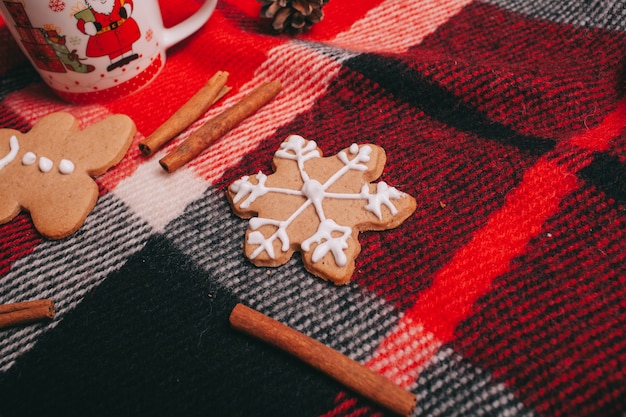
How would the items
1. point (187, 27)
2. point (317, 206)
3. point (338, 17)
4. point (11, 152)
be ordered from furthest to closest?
point (338, 17) → point (187, 27) → point (11, 152) → point (317, 206)

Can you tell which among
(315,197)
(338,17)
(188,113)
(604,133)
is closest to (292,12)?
(338,17)

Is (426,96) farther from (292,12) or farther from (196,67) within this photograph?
(196,67)

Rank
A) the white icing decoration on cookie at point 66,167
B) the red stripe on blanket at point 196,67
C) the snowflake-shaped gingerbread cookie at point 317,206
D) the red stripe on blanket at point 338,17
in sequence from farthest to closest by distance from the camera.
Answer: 1. the red stripe on blanket at point 338,17
2. the red stripe on blanket at point 196,67
3. the white icing decoration on cookie at point 66,167
4. the snowflake-shaped gingerbread cookie at point 317,206

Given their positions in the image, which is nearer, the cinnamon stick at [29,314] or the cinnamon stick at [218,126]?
the cinnamon stick at [29,314]

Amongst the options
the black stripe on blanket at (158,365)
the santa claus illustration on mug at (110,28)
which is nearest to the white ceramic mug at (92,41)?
the santa claus illustration on mug at (110,28)

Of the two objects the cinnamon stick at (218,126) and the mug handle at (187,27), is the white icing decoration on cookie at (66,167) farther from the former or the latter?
the mug handle at (187,27)

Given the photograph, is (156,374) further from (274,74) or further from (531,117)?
(531,117)

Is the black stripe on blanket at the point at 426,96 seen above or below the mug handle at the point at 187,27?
above

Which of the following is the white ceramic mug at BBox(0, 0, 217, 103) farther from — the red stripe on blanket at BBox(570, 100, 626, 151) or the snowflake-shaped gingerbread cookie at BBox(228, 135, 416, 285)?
the red stripe on blanket at BBox(570, 100, 626, 151)
